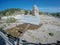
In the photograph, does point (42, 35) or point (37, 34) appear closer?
point (42, 35)

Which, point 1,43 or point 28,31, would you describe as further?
point 28,31

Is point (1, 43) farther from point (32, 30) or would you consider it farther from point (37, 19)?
point (32, 30)

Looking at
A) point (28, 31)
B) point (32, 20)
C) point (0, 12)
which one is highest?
point (0, 12)

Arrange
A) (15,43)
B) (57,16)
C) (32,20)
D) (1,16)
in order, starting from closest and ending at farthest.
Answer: (15,43)
(32,20)
(1,16)
(57,16)

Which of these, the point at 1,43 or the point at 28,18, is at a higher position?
the point at 28,18

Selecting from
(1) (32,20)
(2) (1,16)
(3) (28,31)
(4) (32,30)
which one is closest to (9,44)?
(1) (32,20)

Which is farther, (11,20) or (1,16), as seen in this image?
(1,16)

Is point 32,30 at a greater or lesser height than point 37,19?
lesser

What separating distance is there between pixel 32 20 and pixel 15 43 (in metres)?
3.41

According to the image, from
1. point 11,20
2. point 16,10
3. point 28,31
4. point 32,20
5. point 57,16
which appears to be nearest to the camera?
point 32,20

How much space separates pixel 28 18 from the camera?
300 inches

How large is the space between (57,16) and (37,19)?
22837mm

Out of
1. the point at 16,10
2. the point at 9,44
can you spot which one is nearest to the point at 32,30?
the point at 9,44

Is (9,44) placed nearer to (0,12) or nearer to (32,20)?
(32,20)
